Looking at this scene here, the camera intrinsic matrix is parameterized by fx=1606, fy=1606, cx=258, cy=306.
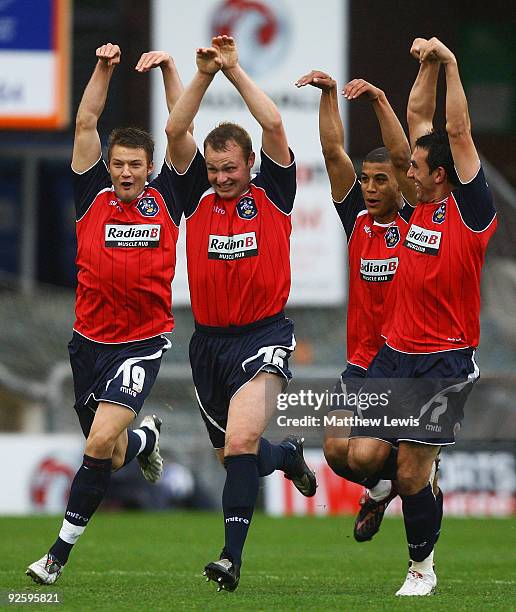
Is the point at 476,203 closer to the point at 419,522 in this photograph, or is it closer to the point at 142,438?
the point at 419,522

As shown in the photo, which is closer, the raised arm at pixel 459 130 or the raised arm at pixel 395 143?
the raised arm at pixel 459 130

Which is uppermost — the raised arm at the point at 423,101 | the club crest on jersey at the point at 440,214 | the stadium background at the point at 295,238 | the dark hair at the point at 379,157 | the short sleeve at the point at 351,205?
the raised arm at the point at 423,101

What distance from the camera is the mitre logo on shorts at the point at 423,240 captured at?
8.52 metres

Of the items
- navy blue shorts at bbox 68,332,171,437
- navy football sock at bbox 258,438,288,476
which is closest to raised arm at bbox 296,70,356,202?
navy blue shorts at bbox 68,332,171,437

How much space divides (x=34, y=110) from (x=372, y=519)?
10.2m

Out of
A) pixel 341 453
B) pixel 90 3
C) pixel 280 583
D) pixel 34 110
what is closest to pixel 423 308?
pixel 341 453

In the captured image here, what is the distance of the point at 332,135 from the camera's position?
9.22 m

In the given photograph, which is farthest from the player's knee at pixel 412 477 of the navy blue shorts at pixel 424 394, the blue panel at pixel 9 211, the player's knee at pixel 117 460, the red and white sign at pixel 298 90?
the blue panel at pixel 9 211

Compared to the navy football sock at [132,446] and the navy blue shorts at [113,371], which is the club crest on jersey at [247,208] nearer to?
the navy blue shorts at [113,371]

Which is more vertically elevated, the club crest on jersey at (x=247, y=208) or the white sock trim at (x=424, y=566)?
the club crest on jersey at (x=247, y=208)

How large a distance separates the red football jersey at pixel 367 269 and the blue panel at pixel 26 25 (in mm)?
9825

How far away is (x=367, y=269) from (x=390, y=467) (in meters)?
1.16

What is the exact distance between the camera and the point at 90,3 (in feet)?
71.0

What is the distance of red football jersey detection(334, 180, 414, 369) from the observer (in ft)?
30.5
